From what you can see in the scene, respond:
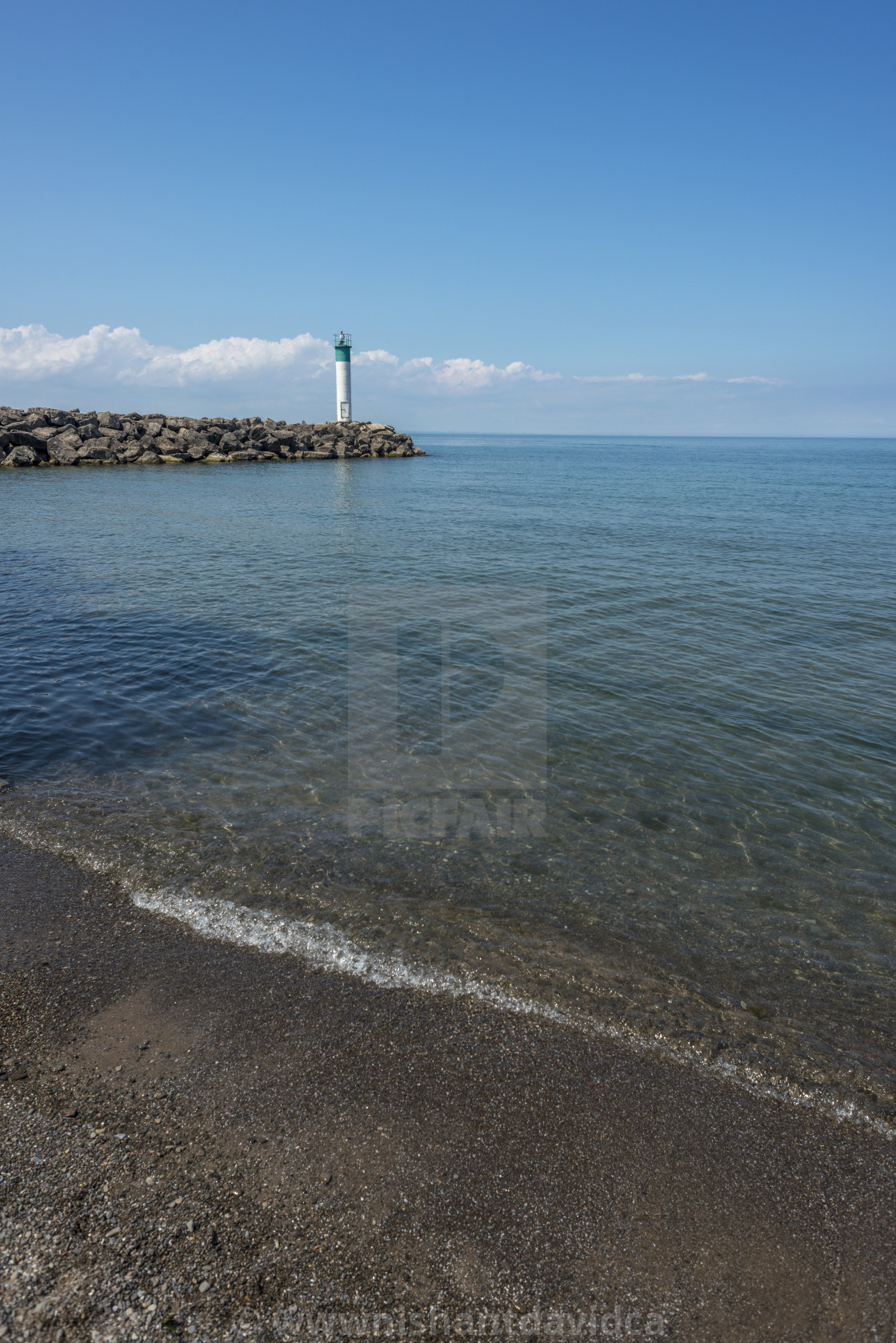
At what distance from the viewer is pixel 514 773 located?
1215cm

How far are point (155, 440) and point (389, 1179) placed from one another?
89.0 m

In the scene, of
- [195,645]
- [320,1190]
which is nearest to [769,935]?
[320,1190]

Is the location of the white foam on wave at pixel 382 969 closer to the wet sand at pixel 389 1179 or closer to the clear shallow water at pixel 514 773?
the clear shallow water at pixel 514 773

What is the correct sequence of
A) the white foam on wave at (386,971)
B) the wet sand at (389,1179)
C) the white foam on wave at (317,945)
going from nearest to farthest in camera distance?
the wet sand at (389,1179)
the white foam on wave at (386,971)
the white foam on wave at (317,945)

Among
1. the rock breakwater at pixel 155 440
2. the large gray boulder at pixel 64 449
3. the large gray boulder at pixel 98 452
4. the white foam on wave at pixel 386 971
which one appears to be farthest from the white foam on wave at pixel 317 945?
the large gray boulder at pixel 98 452

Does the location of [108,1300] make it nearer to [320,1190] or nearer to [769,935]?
[320,1190]

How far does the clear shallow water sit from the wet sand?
36.8 inches

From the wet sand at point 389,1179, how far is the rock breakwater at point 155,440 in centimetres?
7748

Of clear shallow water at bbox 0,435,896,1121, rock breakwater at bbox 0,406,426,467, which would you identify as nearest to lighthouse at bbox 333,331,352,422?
rock breakwater at bbox 0,406,426,467

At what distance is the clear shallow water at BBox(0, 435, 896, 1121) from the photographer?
7656mm

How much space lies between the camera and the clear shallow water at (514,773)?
7656 millimetres

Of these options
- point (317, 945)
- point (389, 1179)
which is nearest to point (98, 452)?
point (317, 945)

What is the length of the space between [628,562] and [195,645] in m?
21.3

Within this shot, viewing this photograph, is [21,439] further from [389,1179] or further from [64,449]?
[389,1179]
